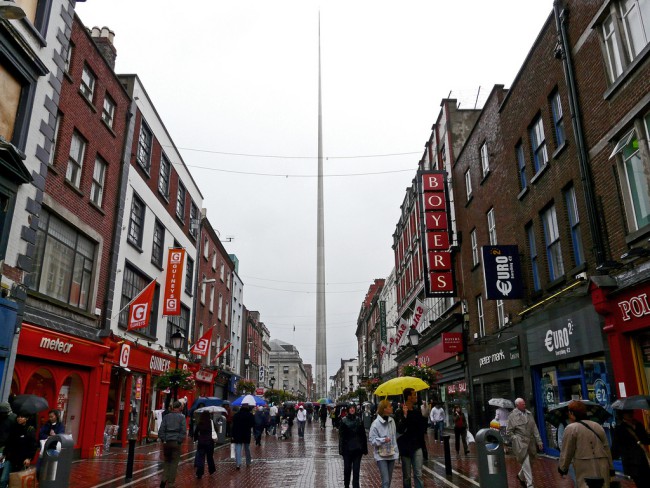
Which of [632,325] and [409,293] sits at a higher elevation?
[409,293]

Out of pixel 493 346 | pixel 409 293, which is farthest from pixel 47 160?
pixel 409 293

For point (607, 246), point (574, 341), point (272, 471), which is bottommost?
point (272, 471)

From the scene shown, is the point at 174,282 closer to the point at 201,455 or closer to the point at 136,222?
the point at 136,222

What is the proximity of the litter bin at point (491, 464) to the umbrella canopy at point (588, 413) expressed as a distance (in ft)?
3.54

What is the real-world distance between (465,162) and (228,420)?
1846 cm

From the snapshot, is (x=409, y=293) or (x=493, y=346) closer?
(x=493, y=346)

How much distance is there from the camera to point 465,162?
25.5m

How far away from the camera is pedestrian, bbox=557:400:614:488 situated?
264 inches

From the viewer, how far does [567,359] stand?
14.5 meters

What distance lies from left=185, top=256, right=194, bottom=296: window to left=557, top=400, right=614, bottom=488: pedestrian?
27020 millimetres

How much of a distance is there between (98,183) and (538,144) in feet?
52.0

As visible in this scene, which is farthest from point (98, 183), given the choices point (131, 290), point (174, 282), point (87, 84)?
point (174, 282)

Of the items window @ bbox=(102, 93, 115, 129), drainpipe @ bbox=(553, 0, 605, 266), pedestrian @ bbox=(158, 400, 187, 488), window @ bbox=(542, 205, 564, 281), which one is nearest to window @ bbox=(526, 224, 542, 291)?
window @ bbox=(542, 205, 564, 281)

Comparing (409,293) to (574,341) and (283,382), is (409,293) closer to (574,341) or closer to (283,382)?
(574,341)
